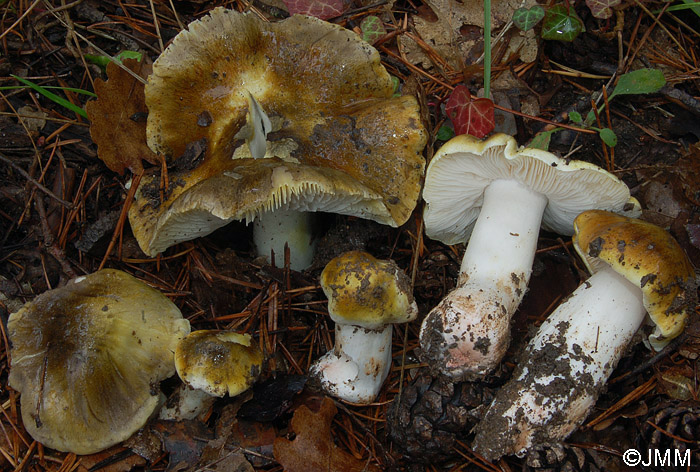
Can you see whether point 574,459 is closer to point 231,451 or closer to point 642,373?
point 642,373

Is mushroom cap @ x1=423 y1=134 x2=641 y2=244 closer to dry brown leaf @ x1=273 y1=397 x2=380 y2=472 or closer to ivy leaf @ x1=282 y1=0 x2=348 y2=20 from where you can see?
dry brown leaf @ x1=273 y1=397 x2=380 y2=472

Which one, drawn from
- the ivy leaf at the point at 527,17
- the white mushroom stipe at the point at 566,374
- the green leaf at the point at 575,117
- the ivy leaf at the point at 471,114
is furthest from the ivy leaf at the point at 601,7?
the white mushroom stipe at the point at 566,374

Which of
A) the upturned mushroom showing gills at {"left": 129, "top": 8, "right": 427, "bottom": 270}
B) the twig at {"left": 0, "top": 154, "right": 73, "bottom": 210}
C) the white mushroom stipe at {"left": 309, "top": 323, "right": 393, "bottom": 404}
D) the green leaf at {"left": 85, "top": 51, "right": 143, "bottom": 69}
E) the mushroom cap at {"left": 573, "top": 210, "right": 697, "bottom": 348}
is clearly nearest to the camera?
the mushroom cap at {"left": 573, "top": 210, "right": 697, "bottom": 348}

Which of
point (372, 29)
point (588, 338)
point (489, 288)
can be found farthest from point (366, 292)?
point (372, 29)

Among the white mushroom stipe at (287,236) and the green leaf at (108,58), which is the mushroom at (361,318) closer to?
the white mushroom stipe at (287,236)

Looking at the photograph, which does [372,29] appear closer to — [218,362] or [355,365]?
[355,365]

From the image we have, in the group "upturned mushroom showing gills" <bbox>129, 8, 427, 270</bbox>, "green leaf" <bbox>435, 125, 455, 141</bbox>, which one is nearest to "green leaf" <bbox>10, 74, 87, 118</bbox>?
"upturned mushroom showing gills" <bbox>129, 8, 427, 270</bbox>
